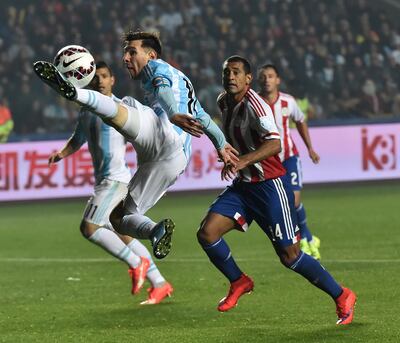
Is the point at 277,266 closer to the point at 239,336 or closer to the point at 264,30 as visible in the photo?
the point at 239,336

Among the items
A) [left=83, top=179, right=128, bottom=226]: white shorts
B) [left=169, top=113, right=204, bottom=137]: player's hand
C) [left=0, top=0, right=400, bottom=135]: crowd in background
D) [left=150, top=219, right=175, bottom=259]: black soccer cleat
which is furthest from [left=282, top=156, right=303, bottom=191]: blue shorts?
[left=0, top=0, right=400, bottom=135]: crowd in background

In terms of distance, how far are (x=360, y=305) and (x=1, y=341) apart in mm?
2841

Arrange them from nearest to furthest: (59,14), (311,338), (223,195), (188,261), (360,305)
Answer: (311,338)
(223,195)
(360,305)
(188,261)
(59,14)

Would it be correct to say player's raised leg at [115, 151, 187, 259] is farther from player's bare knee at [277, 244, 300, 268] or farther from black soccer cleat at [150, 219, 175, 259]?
player's bare knee at [277, 244, 300, 268]

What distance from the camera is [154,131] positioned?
27.1ft

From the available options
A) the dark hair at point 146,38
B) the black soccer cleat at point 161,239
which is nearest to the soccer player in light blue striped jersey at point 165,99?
the dark hair at point 146,38

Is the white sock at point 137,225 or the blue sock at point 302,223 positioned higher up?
the white sock at point 137,225

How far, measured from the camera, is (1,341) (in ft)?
26.4

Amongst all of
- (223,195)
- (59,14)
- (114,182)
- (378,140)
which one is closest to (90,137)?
(114,182)

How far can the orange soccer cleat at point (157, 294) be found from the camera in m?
9.92

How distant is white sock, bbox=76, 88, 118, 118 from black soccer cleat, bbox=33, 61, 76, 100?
4.1 inches

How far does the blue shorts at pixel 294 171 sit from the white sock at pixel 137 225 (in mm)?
3925

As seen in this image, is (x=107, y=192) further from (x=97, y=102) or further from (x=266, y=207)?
(x=97, y=102)

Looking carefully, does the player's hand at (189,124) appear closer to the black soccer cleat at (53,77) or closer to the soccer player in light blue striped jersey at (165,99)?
the soccer player in light blue striped jersey at (165,99)
